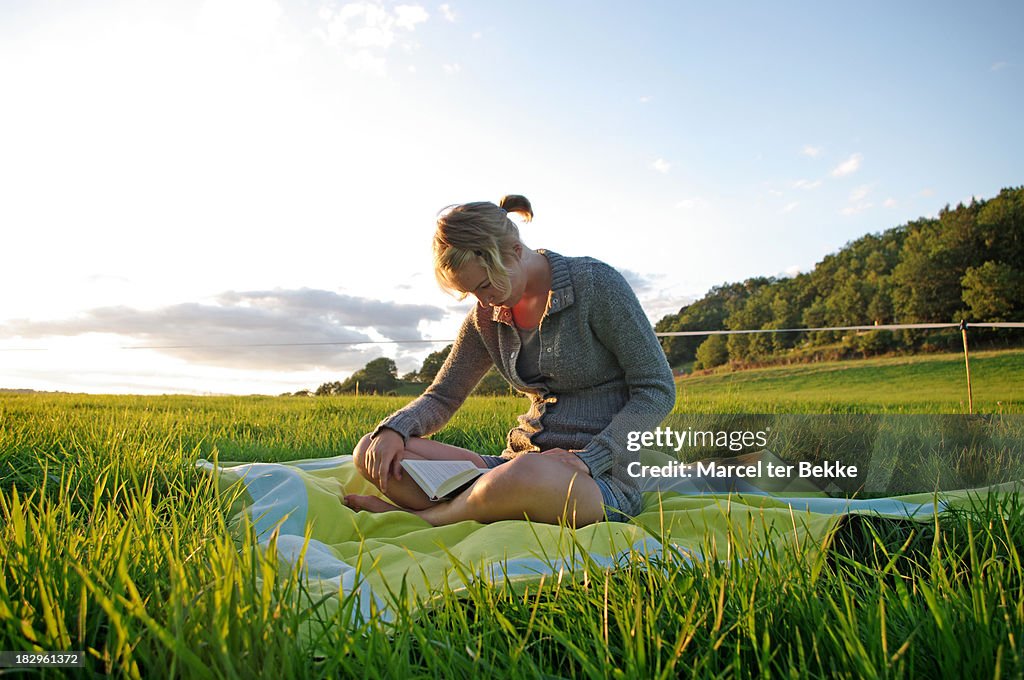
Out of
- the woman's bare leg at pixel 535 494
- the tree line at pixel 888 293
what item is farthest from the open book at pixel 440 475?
the tree line at pixel 888 293

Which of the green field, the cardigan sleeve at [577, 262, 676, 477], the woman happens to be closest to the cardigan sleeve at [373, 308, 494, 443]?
the woman

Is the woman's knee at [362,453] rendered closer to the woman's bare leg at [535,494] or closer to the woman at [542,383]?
the woman at [542,383]

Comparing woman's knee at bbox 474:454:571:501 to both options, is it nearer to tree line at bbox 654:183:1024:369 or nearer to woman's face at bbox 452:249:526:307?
woman's face at bbox 452:249:526:307

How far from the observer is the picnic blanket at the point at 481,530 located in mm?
1499

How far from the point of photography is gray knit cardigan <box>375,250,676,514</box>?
2.34 meters

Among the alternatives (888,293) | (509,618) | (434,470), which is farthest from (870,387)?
(509,618)

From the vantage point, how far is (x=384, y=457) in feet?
8.31

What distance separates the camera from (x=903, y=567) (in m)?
1.78

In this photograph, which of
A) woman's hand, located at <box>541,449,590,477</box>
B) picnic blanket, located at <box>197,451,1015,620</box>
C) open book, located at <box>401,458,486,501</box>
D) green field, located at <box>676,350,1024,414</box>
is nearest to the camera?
picnic blanket, located at <box>197,451,1015,620</box>

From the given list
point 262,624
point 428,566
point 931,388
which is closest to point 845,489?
point 428,566

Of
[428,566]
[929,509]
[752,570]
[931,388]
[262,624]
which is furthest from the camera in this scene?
[931,388]

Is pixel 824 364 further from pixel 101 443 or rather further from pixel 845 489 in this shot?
pixel 101 443

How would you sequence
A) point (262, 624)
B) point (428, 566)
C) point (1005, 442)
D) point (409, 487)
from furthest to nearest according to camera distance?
point (1005, 442) < point (409, 487) < point (428, 566) < point (262, 624)

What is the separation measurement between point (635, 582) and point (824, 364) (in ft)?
47.1
